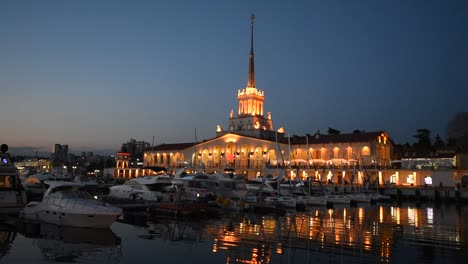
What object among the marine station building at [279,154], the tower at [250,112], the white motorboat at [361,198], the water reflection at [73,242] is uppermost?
the tower at [250,112]

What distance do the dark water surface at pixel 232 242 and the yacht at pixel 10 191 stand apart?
1393mm

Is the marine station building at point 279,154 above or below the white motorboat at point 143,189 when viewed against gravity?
above

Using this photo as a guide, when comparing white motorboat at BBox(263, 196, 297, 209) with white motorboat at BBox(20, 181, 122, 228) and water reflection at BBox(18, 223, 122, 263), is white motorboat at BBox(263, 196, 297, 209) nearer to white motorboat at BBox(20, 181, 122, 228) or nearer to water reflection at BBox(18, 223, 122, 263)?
white motorboat at BBox(20, 181, 122, 228)

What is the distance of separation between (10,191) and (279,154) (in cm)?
7030

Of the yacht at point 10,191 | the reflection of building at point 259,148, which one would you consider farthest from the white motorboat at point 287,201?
the yacht at point 10,191

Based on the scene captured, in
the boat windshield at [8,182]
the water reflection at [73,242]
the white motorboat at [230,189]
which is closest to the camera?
the water reflection at [73,242]

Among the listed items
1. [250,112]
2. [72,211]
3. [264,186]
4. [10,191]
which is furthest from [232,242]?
[250,112]

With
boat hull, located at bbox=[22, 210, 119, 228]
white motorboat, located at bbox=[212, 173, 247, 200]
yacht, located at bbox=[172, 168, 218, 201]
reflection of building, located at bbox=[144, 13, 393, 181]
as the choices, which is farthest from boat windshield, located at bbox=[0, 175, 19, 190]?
reflection of building, located at bbox=[144, 13, 393, 181]

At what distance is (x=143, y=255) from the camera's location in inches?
763

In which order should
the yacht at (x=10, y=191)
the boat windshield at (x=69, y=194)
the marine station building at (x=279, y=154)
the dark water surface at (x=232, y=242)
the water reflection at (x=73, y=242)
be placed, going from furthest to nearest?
the marine station building at (x=279, y=154) < the yacht at (x=10, y=191) < the boat windshield at (x=69, y=194) < the dark water surface at (x=232, y=242) < the water reflection at (x=73, y=242)

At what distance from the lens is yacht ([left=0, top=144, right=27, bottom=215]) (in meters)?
26.9

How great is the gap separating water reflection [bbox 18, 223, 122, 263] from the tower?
8760 centimetres

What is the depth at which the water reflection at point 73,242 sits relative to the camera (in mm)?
18750

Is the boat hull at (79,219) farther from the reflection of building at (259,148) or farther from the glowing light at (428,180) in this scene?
the glowing light at (428,180)
